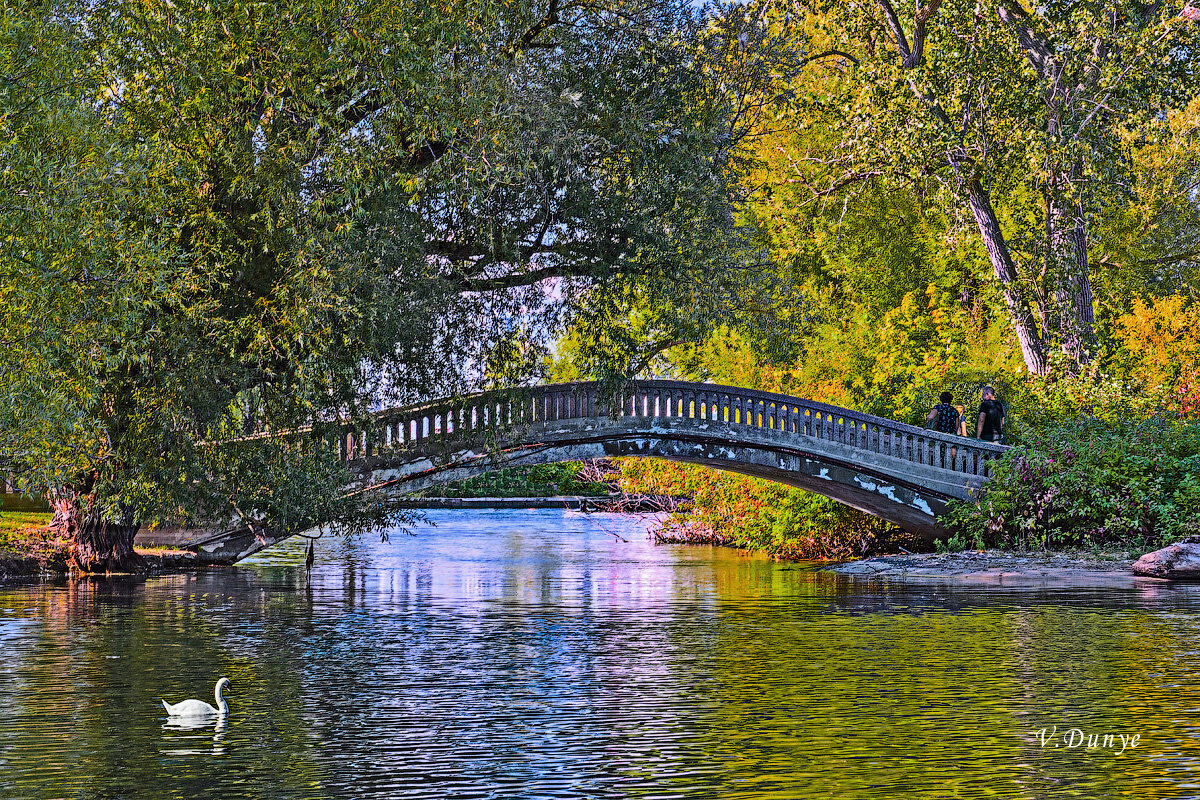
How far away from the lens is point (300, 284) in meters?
20.8

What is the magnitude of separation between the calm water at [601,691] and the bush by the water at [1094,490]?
5.53m

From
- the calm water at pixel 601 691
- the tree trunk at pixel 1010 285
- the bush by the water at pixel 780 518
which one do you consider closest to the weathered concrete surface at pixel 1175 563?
the calm water at pixel 601 691

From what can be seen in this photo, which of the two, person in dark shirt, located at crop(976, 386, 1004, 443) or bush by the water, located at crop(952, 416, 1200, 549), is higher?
person in dark shirt, located at crop(976, 386, 1004, 443)

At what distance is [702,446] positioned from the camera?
93.0ft

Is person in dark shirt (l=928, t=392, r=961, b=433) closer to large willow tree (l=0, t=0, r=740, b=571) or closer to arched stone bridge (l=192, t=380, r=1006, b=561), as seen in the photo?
arched stone bridge (l=192, t=380, r=1006, b=561)

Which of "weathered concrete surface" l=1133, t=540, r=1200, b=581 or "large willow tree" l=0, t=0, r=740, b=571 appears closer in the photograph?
"large willow tree" l=0, t=0, r=740, b=571

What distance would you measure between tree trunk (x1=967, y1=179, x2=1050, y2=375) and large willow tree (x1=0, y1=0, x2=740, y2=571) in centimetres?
1211

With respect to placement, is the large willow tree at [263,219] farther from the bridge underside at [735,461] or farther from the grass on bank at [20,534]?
the bridge underside at [735,461]

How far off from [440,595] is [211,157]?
24.8 feet

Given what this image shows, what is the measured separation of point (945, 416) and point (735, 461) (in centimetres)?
485

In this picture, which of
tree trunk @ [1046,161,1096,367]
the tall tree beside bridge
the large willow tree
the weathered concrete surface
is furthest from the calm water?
the tall tree beside bridge

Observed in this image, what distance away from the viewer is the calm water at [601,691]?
9289 millimetres

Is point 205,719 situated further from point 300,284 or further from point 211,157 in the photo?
point 211,157

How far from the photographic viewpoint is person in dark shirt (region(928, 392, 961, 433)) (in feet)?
99.4
